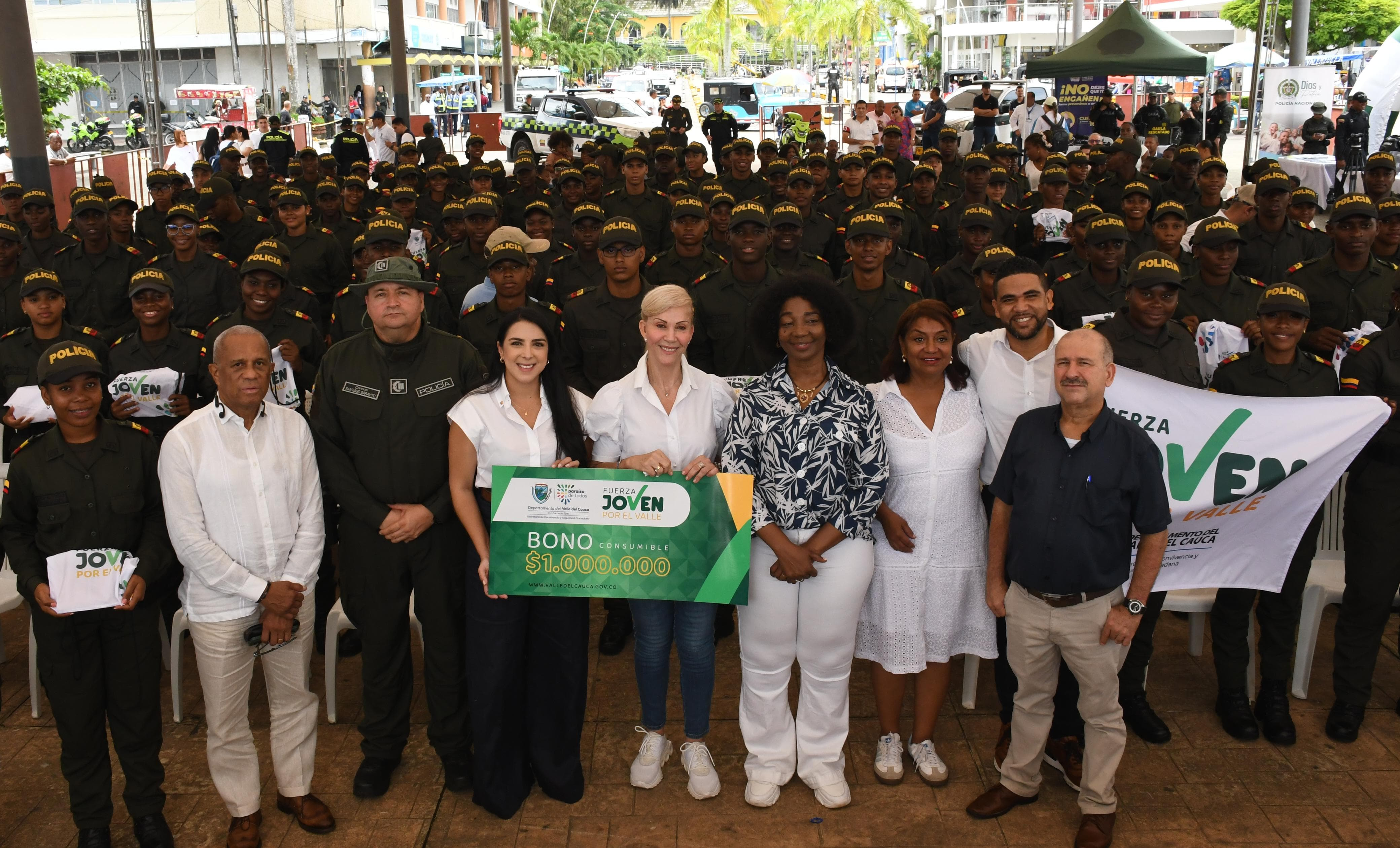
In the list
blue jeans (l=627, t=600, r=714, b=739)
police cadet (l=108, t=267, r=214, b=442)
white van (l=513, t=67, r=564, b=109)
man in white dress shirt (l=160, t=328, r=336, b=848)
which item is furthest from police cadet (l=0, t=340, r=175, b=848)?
white van (l=513, t=67, r=564, b=109)

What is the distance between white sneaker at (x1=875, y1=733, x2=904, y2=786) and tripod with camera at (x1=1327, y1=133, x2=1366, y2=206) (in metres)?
18.3

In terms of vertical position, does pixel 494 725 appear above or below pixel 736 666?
above

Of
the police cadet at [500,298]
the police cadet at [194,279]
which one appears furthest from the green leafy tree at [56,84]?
the police cadet at [500,298]

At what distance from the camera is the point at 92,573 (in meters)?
3.96

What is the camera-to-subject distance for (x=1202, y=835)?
14.0 ft

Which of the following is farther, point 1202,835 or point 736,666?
point 736,666

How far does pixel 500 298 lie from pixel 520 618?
2.57 meters

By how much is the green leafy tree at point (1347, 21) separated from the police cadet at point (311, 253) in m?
47.9

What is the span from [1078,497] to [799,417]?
968 mm

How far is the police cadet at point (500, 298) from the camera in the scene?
6.23m

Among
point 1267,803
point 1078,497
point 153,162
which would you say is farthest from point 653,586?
point 153,162

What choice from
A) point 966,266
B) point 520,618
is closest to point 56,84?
point 966,266

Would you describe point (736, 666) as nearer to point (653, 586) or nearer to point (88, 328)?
point (653, 586)

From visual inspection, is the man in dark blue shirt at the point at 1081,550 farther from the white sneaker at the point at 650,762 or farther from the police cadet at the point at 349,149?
the police cadet at the point at 349,149
